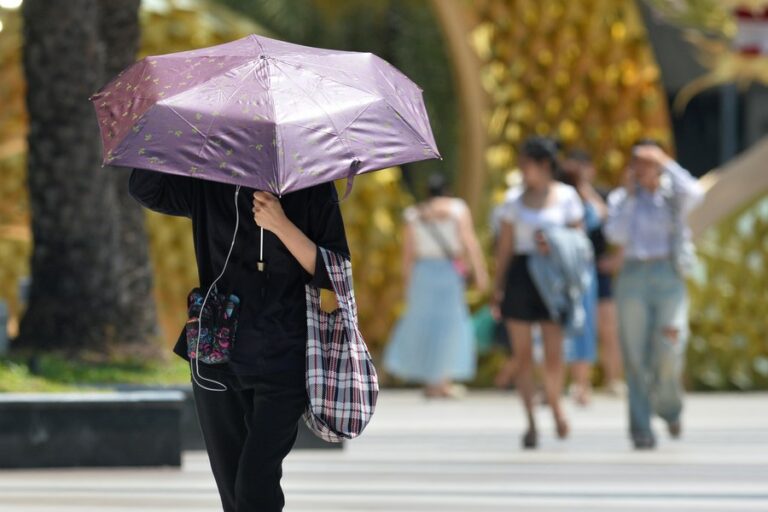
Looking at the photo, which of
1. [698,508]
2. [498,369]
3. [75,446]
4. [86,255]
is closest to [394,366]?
[498,369]

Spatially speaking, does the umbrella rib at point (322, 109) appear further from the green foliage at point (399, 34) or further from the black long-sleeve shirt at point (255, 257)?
the green foliage at point (399, 34)

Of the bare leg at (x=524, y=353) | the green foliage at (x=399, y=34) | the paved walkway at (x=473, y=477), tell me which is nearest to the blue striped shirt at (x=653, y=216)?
the bare leg at (x=524, y=353)

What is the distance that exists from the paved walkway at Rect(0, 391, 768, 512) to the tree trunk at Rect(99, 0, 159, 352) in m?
1.46

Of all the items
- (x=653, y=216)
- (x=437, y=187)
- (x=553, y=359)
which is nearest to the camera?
(x=653, y=216)

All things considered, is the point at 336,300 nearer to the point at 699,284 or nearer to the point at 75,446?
the point at 75,446

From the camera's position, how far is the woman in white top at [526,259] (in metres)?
11.5

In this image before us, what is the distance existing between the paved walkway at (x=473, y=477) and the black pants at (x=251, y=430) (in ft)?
9.17

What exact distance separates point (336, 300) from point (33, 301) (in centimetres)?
698

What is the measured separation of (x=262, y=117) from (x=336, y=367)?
0.77 m

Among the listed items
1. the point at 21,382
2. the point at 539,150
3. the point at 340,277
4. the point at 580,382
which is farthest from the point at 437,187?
the point at 340,277

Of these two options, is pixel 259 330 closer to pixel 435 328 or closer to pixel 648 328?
pixel 648 328

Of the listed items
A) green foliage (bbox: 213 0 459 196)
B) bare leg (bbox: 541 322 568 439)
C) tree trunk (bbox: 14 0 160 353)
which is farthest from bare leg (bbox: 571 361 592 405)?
green foliage (bbox: 213 0 459 196)

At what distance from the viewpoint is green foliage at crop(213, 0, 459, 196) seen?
28.5m

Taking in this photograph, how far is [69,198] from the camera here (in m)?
12.3
